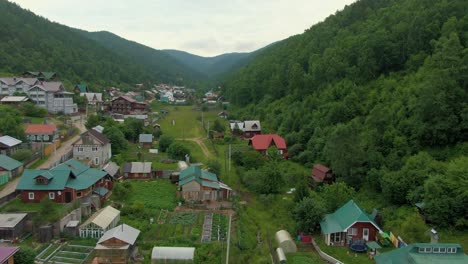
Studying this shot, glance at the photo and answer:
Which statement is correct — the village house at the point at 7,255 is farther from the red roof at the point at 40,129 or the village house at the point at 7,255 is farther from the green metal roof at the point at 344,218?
the red roof at the point at 40,129

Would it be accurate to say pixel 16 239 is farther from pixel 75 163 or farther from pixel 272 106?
pixel 272 106

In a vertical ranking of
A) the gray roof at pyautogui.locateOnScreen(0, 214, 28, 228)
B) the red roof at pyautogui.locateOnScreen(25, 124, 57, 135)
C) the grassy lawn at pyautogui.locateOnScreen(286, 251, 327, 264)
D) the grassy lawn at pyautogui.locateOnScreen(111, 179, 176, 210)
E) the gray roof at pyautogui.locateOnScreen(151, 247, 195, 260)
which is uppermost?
the red roof at pyautogui.locateOnScreen(25, 124, 57, 135)

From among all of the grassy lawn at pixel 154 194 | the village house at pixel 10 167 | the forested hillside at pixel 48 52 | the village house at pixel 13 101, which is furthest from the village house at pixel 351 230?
the forested hillside at pixel 48 52

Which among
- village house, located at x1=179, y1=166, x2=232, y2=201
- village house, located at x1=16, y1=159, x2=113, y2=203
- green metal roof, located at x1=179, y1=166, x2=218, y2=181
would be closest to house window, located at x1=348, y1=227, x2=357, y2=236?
village house, located at x1=179, y1=166, x2=232, y2=201

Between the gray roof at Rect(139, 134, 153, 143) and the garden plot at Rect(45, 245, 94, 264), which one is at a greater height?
the gray roof at Rect(139, 134, 153, 143)

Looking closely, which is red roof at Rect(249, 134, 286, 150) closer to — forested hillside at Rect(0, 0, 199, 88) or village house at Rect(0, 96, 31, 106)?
village house at Rect(0, 96, 31, 106)

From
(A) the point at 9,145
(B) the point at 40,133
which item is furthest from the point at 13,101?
(A) the point at 9,145
